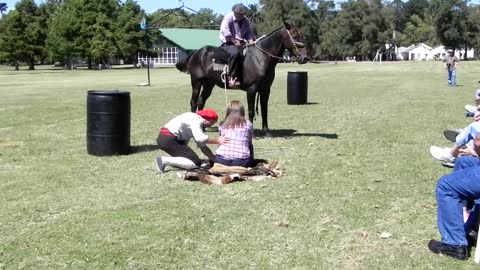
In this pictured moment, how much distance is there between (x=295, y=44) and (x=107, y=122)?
428 centimetres

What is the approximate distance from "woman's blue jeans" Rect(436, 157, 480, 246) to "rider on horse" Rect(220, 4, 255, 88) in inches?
283

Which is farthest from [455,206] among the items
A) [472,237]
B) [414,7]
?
[414,7]

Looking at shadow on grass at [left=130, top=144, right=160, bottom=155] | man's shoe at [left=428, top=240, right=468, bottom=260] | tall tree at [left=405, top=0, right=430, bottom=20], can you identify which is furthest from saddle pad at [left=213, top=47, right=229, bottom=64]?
tall tree at [left=405, top=0, right=430, bottom=20]

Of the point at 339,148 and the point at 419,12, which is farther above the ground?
the point at 419,12

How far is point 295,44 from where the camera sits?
39.0 ft

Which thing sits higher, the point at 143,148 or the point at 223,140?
the point at 223,140

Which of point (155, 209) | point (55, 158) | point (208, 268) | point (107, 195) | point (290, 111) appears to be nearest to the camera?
point (208, 268)

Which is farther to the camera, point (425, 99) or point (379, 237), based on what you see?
point (425, 99)

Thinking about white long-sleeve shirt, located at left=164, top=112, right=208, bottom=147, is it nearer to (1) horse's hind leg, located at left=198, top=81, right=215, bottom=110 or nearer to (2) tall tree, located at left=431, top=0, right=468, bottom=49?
(1) horse's hind leg, located at left=198, top=81, right=215, bottom=110

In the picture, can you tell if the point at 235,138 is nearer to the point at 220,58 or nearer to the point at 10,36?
the point at 220,58

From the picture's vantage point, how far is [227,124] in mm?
8336

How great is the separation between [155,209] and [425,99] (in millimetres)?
17510

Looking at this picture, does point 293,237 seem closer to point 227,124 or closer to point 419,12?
point 227,124

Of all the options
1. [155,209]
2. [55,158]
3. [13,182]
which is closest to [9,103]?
[55,158]
